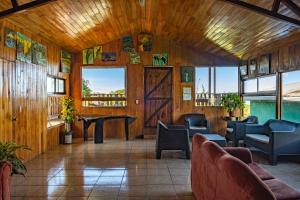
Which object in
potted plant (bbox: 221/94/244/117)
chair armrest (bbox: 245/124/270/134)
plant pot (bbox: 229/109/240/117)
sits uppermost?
potted plant (bbox: 221/94/244/117)

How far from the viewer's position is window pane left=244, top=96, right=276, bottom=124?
6.55 metres

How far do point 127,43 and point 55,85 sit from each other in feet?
8.35

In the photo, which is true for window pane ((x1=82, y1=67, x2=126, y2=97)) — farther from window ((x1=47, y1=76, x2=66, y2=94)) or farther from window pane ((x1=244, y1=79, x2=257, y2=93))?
window pane ((x1=244, y1=79, x2=257, y2=93))

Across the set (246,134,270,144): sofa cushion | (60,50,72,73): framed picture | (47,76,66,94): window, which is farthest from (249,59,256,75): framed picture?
(47,76,66,94): window

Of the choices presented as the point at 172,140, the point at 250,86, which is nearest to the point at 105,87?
the point at 172,140

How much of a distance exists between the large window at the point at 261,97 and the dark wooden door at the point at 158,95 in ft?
7.71

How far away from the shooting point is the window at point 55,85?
6.78m

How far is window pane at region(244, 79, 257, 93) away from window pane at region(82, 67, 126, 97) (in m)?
3.82

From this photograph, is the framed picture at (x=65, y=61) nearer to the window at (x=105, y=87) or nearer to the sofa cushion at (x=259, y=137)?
the window at (x=105, y=87)

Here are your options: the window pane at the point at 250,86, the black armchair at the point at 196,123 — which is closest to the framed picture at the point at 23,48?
the black armchair at the point at 196,123

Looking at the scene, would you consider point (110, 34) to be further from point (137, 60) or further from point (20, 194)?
point (20, 194)

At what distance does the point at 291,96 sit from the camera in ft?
18.8

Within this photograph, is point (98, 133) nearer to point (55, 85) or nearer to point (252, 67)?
point (55, 85)

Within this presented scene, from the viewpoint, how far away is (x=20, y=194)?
353cm
